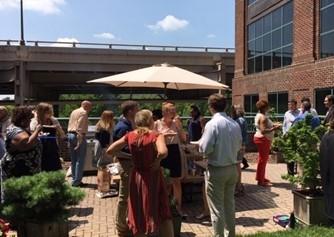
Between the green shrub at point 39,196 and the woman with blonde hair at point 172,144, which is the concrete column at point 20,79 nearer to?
the woman with blonde hair at point 172,144

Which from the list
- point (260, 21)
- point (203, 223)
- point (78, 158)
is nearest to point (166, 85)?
point (78, 158)

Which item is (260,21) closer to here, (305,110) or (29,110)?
(305,110)

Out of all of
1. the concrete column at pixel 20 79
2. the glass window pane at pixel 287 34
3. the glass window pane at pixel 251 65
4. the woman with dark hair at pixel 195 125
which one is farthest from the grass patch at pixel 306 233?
the concrete column at pixel 20 79

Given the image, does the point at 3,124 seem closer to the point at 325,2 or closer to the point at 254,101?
the point at 325,2

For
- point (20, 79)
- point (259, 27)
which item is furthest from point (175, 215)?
point (20, 79)

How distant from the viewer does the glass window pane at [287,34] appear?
75.4 ft

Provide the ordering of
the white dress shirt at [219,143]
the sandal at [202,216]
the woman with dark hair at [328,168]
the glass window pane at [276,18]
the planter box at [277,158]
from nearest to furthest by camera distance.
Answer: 1. the white dress shirt at [219,143]
2. the woman with dark hair at [328,168]
3. the sandal at [202,216]
4. the planter box at [277,158]
5. the glass window pane at [276,18]

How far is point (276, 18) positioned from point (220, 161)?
68.1 feet

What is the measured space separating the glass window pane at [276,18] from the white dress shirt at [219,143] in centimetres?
1994

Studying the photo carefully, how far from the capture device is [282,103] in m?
23.8

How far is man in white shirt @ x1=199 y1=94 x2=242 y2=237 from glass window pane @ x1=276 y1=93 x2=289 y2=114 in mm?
18020

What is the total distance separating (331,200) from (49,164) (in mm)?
4232

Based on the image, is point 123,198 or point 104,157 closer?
point 123,198

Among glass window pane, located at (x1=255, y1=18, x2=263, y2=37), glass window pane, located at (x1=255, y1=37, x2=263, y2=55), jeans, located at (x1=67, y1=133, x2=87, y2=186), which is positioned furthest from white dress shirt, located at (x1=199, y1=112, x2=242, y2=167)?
glass window pane, located at (x1=255, y1=18, x2=263, y2=37)
